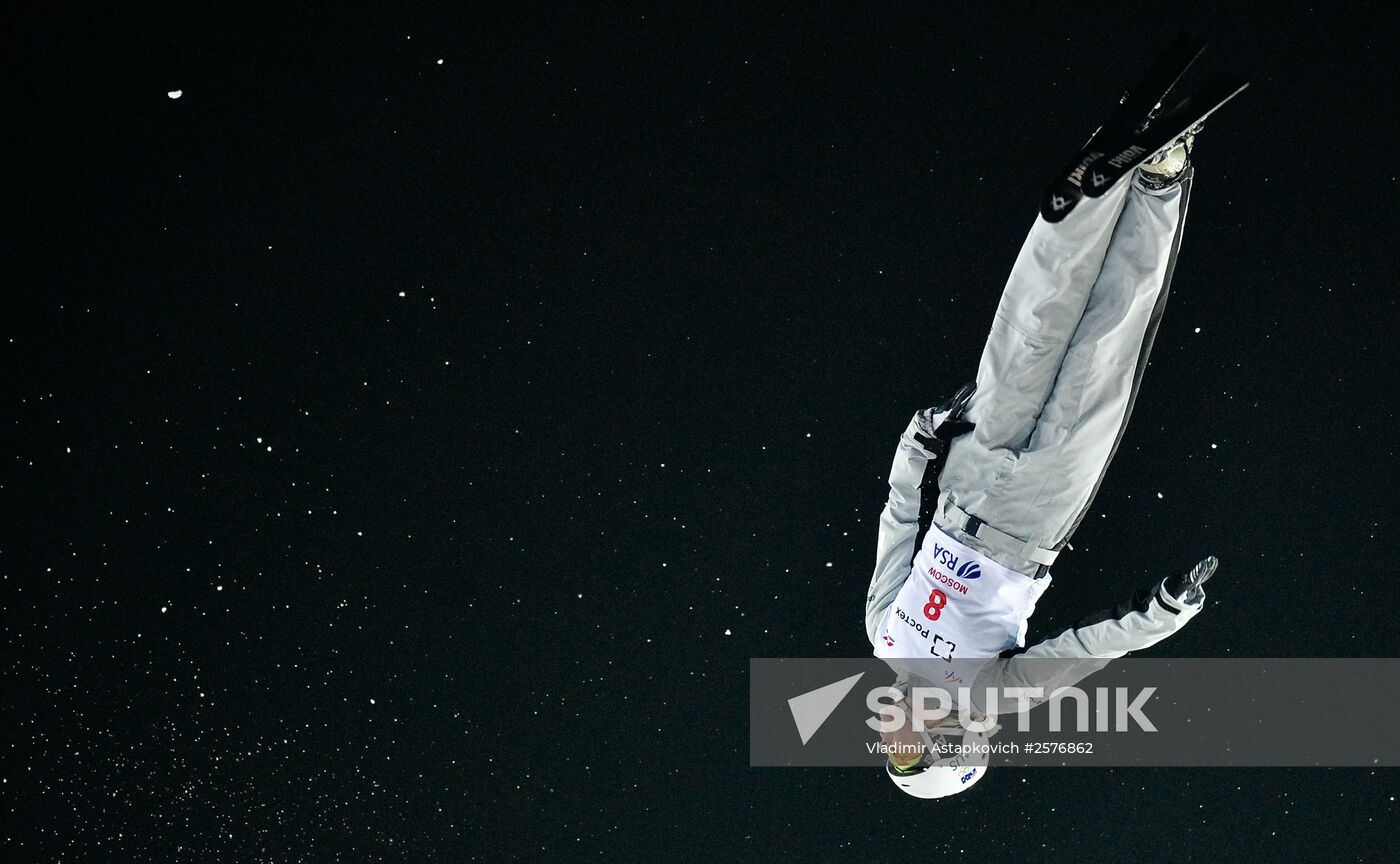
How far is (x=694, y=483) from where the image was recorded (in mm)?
3004

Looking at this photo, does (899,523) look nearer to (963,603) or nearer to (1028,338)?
(963,603)

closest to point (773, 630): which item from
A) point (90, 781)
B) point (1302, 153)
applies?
point (1302, 153)

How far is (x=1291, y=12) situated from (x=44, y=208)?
312 centimetres

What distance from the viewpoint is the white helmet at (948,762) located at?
2545 millimetres

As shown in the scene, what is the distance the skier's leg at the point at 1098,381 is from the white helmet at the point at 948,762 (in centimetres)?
50

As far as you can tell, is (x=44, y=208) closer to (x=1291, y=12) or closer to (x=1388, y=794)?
(x=1291, y=12)

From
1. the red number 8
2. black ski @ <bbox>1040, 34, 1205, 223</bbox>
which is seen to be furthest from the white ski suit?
black ski @ <bbox>1040, 34, 1205, 223</bbox>

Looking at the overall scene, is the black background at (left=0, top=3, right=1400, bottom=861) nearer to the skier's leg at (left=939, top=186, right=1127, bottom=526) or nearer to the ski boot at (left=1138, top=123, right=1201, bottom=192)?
the skier's leg at (left=939, top=186, right=1127, bottom=526)

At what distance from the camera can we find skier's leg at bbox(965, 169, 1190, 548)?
2.13m

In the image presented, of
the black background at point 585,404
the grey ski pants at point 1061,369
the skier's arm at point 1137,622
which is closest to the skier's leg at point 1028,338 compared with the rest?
the grey ski pants at point 1061,369

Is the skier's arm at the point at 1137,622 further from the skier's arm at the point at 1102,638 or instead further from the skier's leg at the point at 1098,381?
the skier's leg at the point at 1098,381

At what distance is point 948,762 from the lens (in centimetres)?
255

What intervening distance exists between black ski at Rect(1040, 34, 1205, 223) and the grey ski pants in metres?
0.15

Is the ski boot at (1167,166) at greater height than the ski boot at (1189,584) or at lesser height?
greater
